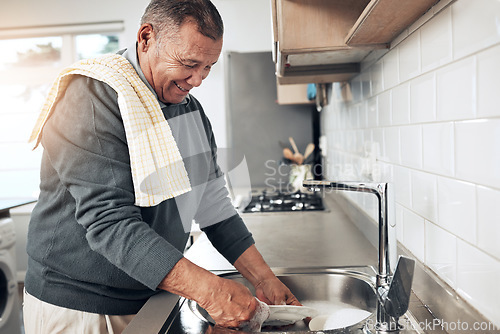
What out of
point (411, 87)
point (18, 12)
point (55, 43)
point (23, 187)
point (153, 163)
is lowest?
point (23, 187)

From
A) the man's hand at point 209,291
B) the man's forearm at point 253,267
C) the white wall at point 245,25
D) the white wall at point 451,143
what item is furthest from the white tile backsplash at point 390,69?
the white wall at point 245,25

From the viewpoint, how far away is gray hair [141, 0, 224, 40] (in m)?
0.90

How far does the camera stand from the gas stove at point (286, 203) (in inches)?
82.4

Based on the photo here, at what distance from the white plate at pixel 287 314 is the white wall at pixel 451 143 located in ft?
0.89

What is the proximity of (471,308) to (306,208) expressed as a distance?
4.55ft

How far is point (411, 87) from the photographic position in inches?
38.2

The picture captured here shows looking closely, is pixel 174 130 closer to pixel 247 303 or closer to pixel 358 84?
pixel 247 303

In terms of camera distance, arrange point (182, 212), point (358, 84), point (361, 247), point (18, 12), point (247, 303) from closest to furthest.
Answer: point (247, 303)
point (182, 212)
point (361, 247)
point (358, 84)
point (18, 12)

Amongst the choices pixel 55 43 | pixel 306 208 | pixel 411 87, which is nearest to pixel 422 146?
pixel 411 87

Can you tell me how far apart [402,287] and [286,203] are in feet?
5.16

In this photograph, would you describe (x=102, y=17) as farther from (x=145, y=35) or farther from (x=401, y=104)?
(x=401, y=104)

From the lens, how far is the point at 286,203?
2.23m

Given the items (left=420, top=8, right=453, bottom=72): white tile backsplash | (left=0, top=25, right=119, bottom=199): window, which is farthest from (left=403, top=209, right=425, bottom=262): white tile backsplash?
(left=0, top=25, right=119, bottom=199): window

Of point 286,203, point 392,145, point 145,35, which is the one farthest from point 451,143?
point 286,203
